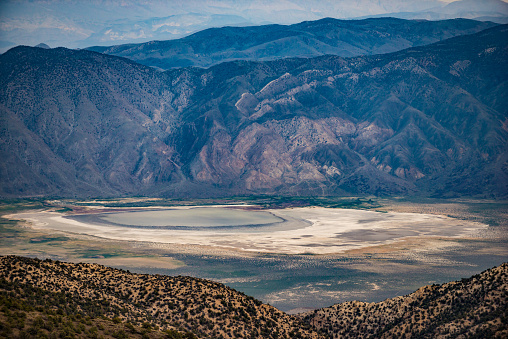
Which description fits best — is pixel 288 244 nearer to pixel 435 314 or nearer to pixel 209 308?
pixel 435 314

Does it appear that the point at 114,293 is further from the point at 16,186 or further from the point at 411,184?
the point at 411,184

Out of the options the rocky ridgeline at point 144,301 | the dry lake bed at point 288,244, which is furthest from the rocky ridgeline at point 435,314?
the dry lake bed at point 288,244

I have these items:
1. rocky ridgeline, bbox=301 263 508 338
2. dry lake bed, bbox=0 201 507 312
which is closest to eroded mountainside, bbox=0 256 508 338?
rocky ridgeline, bbox=301 263 508 338

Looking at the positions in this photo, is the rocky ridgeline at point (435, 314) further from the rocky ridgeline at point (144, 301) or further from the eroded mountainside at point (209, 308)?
the rocky ridgeline at point (144, 301)

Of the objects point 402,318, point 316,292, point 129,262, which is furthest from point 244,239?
point 402,318

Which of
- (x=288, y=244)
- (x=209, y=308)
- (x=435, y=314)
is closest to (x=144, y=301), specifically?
(x=209, y=308)

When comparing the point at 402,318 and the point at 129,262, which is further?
the point at 129,262
